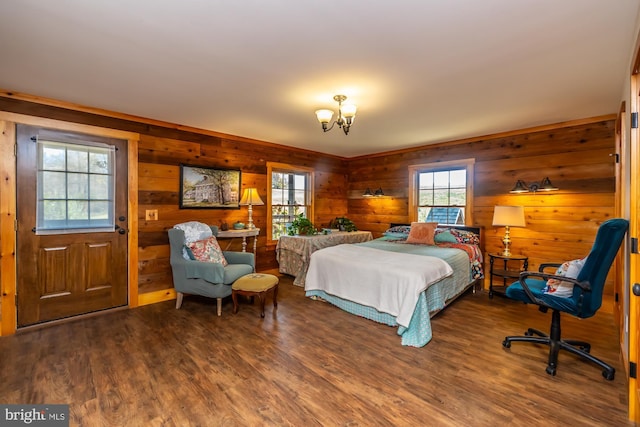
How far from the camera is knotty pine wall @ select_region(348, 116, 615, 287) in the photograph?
141 inches

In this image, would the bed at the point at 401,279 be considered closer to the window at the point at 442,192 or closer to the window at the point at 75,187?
the window at the point at 442,192

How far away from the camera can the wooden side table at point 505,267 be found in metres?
3.85

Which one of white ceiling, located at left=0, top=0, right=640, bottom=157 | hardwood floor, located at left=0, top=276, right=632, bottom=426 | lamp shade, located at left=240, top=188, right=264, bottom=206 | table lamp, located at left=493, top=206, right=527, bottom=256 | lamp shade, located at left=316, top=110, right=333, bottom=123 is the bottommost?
hardwood floor, located at left=0, top=276, right=632, bottom=426

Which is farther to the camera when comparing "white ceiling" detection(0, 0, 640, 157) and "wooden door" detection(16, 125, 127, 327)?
"wooden door" detection(16, 125, 127, 327)

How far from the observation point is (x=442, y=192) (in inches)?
199

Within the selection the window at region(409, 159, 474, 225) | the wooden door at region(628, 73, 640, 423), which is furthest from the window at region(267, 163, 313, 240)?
the wooden door at region(628, 73, 640, 423)

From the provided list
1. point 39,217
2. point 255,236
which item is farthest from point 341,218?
point 39,217

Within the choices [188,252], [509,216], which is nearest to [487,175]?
[509,216]

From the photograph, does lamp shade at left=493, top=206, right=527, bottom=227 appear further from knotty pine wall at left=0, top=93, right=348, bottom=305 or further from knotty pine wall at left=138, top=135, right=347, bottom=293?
knotty pine wall at left=0, top=93, right=348, bottom=305

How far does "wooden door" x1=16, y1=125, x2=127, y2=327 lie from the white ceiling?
1.80 ft

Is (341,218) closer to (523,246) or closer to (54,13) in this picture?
(523,246)

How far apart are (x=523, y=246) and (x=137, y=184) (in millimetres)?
5174

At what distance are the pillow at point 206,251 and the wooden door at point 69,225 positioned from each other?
856 mm

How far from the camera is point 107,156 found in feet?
11.2
